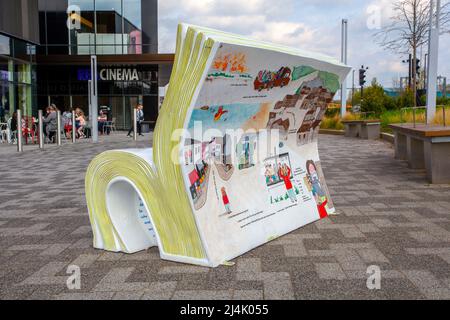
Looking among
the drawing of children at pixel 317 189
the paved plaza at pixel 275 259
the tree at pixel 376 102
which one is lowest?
the paved plaza at pixel 275 259

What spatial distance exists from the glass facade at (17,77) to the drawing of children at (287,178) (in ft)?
69.1

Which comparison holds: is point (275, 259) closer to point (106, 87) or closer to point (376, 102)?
point (376, 102)

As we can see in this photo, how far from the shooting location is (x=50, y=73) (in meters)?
32.7

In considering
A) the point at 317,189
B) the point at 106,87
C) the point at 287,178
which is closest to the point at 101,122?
the point at 106,87

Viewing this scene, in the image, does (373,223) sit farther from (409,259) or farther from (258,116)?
(258,116)

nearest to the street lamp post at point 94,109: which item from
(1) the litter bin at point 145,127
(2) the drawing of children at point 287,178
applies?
(1) the litter bin at point 145,127

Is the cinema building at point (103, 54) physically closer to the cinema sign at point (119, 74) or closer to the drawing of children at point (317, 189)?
the cinema sign at point (119, 74)

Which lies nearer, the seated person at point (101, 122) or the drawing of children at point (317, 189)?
the drawing of children at point (317, 189)

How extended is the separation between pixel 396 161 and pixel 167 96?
29.7 ft

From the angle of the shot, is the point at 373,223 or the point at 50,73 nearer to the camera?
the point at 373,223

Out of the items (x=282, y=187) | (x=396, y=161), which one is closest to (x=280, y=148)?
(x=282, y=187)

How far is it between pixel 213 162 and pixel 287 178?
1423mm

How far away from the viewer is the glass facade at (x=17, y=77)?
24.1 metres
